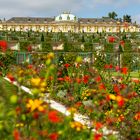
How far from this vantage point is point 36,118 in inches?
150

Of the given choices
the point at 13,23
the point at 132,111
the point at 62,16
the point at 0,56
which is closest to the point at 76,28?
the point at 62,16

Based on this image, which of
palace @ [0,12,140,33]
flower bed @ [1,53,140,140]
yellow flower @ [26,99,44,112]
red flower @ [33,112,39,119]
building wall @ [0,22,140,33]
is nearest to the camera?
yellow flower @ [26,99,44,112]

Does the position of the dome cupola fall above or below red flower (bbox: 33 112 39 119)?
below

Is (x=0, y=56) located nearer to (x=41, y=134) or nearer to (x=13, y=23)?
(x=41, y=134)

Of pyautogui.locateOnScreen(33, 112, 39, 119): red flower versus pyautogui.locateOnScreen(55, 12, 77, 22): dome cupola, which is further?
pyautogui.locateOnScreen(55, 12, 77, 22): dome cupola

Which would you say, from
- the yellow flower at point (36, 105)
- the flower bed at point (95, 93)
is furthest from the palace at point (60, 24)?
the yellow flower at point (36, 105)

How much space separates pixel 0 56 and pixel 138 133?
14228mm

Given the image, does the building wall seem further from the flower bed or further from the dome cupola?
the flower bed

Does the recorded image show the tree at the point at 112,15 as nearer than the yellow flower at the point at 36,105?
No

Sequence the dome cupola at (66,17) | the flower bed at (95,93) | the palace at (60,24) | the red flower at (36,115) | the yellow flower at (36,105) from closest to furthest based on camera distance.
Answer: the yellow flower at (36,105) → the red flower at (36,115) → the flower bed at (95,93) → the palace at (60,24) → the dome cupola at (66,17)

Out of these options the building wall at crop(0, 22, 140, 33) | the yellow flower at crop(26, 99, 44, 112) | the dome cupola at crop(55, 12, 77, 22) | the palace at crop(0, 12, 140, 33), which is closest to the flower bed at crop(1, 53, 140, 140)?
the yellow flower at crop(26, 99, 44, 112)

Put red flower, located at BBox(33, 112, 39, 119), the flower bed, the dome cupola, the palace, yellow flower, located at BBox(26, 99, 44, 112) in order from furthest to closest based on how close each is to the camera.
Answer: the dome cupola, the palace, the flower bed, red flower, located at BBox(33, 112, 39, 119), yellow flower, located at BBox(26, 99, 44, 112)

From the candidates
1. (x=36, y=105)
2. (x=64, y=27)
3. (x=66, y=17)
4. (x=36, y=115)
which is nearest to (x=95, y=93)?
(x=36, y=115)

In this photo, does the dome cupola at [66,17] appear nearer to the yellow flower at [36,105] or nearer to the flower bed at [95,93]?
the flower bed at [95,93]
